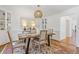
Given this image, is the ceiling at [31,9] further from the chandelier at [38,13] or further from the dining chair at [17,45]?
the dining chair at [17,45]

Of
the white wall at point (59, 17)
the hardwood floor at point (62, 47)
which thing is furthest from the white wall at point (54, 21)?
the hardwood floor at point (62, 47)

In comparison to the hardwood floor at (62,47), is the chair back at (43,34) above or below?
above

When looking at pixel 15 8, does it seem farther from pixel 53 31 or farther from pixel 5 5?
pixel 53 31

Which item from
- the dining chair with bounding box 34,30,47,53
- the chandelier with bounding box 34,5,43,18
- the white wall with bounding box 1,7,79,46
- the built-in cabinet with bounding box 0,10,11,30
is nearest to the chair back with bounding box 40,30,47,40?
the dining chair with bounding box 34,30,47,53

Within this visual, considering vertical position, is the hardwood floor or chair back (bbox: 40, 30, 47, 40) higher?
chair back (bbox: 40, 30, 47, 40)

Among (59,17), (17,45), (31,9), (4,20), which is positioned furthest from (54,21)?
(4,20)

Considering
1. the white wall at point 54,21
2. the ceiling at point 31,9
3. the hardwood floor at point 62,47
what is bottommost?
the hardwood floor at point 62,47

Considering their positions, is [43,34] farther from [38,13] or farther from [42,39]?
[38,13]

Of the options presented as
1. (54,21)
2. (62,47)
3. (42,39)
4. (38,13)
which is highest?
(38,13)

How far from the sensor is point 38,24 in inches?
106

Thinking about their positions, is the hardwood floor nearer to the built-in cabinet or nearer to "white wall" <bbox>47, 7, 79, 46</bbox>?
"white wall" <bbox>47, 7, 79, 46</bbox>

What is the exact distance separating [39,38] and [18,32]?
42 centimetres

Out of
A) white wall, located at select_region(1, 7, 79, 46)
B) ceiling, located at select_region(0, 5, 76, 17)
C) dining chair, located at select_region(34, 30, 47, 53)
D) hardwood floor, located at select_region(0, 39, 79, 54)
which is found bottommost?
hardwood floor, located at select_region(0, 39, 79, 54)
